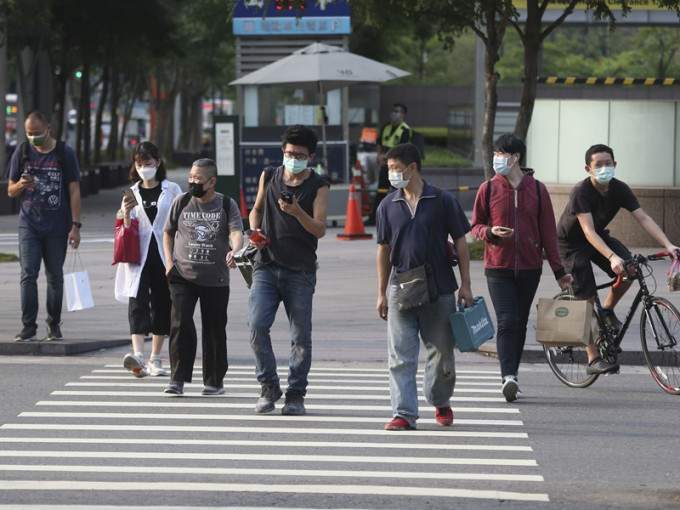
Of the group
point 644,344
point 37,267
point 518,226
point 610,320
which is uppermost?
point 518,226

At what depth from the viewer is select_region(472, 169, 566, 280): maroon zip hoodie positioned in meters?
9.70

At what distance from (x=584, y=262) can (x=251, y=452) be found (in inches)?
134

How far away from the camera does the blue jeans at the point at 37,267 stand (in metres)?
12.2

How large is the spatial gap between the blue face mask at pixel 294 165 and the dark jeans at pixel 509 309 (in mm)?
1602

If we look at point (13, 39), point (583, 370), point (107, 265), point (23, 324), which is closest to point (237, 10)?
point (13, 39)

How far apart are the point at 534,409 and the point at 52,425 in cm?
319

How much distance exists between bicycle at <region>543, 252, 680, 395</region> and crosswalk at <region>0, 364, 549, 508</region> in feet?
1.92

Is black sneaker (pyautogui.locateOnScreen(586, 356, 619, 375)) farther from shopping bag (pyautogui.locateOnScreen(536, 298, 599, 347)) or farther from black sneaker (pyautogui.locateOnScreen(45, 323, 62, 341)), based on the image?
black sneaker (pyautogui.locateOnScreen(45, 323, 62, 341))

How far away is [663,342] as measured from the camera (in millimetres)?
9992

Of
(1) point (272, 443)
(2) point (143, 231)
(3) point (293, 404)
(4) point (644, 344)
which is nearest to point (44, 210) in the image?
(2) point (143, 231)

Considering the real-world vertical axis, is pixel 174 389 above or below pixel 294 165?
below

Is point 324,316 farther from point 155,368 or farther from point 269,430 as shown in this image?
point 269,430

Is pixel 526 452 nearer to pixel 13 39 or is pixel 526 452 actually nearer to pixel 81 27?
pixel 13 39

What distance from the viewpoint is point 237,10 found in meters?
32.6
